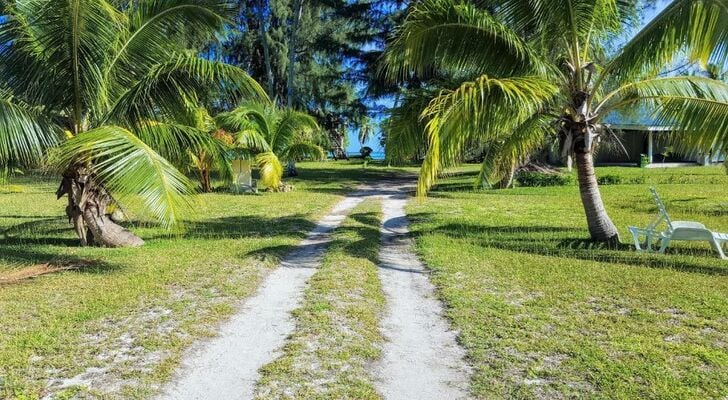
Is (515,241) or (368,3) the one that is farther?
(368,3)

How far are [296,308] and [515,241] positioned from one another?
16.2 feet

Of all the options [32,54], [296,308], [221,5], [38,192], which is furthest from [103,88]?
[38,192]

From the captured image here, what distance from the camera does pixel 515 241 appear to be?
8984 mm

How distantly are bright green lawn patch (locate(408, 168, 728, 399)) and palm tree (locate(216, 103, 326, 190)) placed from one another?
7866 mm

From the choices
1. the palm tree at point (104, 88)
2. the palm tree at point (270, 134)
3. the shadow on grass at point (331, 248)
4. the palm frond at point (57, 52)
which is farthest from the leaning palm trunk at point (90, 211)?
the palm tree at point (270, 134)

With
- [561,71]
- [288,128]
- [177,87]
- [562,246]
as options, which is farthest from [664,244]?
[288,128]

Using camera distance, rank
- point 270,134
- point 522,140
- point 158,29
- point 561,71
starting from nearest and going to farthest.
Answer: point 158,29, point 561,71, point 522,140, point 270,134

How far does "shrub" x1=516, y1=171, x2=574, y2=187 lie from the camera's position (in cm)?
1955

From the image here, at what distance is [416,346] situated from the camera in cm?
439

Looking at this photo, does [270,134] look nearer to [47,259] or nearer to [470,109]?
[47,259]

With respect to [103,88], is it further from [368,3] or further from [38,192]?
[368,3]

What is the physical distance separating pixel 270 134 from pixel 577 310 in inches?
565

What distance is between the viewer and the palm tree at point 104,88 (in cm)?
646

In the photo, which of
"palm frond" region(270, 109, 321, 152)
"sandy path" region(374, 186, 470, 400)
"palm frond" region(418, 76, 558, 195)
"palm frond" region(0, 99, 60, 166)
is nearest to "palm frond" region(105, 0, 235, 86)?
"palm frond" region(0, 99, 60, 166)
